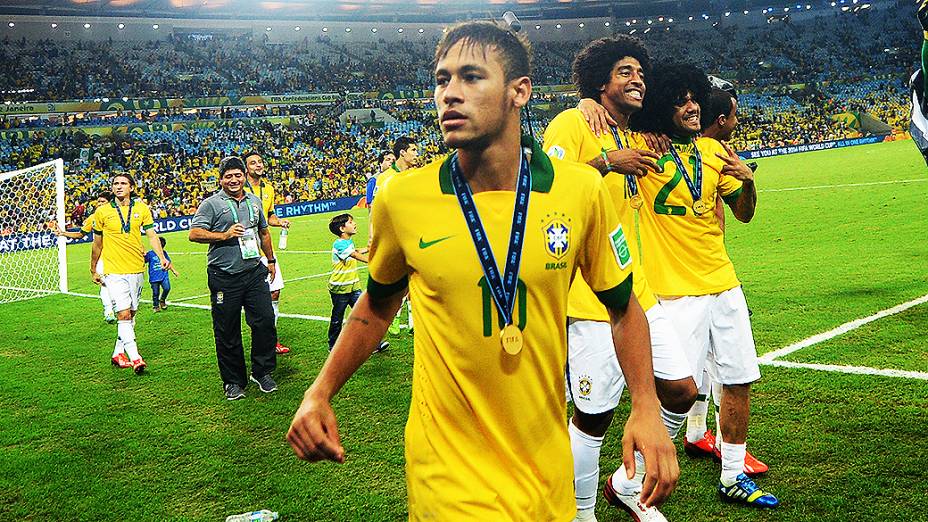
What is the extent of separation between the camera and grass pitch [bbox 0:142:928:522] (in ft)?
15.5

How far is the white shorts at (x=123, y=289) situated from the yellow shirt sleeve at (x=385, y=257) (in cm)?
773

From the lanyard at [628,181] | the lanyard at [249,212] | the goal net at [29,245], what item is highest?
the lanyard at [628,181]

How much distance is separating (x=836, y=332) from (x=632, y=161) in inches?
210

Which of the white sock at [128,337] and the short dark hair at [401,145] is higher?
the short dark hair at [401,145]

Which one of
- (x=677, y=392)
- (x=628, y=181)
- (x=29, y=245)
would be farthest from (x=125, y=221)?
(x=29, y=245)

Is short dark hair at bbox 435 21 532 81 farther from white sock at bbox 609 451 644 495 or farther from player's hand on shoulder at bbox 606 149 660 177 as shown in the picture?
white sock at bbox 609 451 644 495

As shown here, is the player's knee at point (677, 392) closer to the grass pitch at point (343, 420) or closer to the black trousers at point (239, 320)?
the grass pitch at point (343, 420)

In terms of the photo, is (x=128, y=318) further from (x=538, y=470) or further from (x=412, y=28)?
(x=412, y=28)

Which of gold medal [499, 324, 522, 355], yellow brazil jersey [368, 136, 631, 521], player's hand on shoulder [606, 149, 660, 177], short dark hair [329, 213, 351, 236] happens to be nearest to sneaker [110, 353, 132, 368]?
short dark hair [329, 213, 351, 236]

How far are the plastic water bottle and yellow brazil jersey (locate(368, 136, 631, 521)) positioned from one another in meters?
2.45

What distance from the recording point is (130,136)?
42.1 meters

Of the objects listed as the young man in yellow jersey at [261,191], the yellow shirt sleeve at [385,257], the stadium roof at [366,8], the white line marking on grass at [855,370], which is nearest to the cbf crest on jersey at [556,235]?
the yellow shirt sleeve at [385,257]

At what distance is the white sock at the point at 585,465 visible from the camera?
3904 mm

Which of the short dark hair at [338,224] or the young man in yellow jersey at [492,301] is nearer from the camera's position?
the young man in yellow jersey at [492,301]
